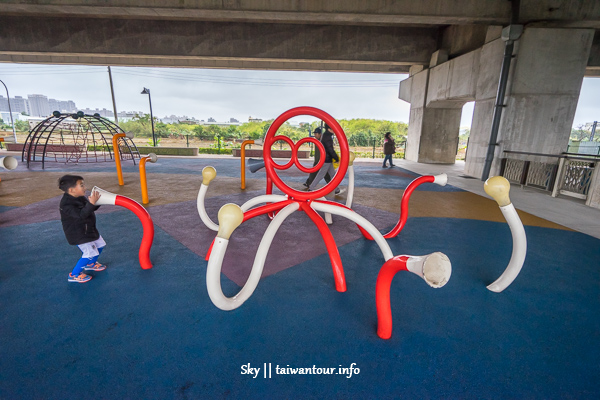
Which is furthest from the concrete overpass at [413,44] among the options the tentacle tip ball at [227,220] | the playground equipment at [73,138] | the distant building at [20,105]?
the distant building at [20,105]

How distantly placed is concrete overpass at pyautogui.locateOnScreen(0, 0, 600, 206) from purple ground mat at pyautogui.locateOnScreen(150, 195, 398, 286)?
6.75 metres

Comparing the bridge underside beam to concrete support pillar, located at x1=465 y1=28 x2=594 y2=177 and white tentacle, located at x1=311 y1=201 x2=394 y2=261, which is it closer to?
concrete support pillar, located at x1=465 y1=28 x2=594 y2=177

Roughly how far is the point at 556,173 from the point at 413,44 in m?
8.49

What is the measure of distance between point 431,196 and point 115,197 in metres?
6.35

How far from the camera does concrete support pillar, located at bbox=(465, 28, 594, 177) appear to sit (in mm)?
7922

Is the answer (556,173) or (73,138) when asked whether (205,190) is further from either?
(73,138)

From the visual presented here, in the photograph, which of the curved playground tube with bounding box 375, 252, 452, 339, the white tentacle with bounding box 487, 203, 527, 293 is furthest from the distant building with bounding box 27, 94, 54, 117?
the white tentacle with bounding box 487, 203, 527, 293

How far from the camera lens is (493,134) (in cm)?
893

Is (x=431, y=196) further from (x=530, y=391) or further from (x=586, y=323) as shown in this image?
(x=530, y=391)

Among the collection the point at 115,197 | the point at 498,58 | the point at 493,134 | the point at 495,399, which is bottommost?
the point at 495,399

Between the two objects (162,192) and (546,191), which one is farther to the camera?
(546,191)

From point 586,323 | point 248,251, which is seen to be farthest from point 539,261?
point 248,251

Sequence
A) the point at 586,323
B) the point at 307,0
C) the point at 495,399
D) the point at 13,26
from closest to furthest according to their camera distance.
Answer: the point at 495,399
the point at 586,323
the point at 307,0
the point at 13,26

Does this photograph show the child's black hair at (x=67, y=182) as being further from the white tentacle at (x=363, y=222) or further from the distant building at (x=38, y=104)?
the distant building at (x=38, y=104)
